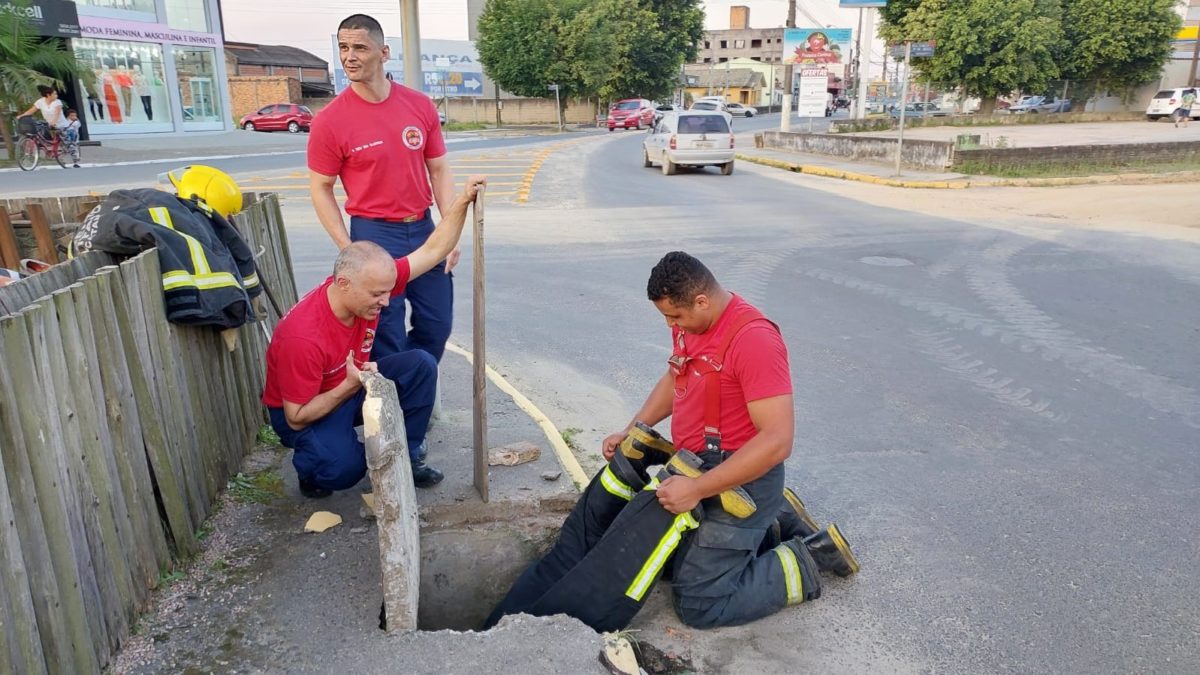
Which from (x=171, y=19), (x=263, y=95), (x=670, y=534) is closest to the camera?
(x=670, y=534)

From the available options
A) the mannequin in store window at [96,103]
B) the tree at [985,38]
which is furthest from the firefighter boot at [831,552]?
the tree at [985,38]

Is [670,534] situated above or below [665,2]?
below

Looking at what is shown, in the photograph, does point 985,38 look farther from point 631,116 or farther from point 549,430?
point 549,430

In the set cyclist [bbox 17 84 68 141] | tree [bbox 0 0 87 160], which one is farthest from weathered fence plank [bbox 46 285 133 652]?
tree [bbox 0 0 87 160]

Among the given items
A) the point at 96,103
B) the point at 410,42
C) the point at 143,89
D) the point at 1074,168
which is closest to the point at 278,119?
the point at 143,89

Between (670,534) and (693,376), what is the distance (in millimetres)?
603

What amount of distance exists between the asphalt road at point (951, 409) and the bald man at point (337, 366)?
1435mm

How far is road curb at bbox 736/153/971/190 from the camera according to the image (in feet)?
57.9

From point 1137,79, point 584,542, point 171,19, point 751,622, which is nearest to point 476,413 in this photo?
point 584,542

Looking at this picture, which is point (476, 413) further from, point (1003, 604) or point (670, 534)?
point (1003, 604)

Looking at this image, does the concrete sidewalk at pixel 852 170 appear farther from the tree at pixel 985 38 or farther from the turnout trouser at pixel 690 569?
the turnout trouser at pixel 690 569

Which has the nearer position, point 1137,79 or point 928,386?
point 928,386

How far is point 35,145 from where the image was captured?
64.8 feet

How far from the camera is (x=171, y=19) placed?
3241cm
